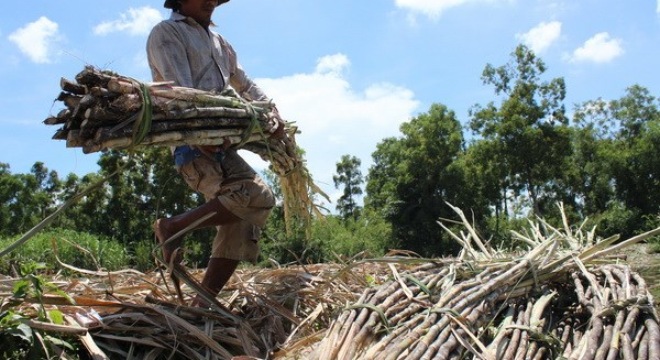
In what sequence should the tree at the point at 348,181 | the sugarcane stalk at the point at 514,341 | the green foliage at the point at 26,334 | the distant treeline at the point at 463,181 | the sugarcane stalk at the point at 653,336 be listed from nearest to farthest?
the sugarcane stalk at the point at 653,336 → the sugarcane stalk at the point at 514,341 → the green foliage at the point at 26,334 → the distant treeline at the point at 463,181 → the tree at the point at 348,181

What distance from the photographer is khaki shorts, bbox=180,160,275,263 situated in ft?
11.6

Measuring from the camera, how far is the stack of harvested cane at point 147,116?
2.77m

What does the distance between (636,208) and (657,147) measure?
3.43 metres

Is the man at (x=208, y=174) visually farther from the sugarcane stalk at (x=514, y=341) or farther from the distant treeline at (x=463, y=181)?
the distant treeline at (x=463, y=181)

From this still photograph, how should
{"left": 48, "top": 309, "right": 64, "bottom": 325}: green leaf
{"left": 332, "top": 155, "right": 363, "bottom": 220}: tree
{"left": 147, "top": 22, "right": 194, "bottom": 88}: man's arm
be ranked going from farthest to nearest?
{"left": 332, "top": 155, "right": 363, "bottom": 220}: tree, {"left": 147, "top": 22, "right": 194, "bottom": 88}: man's arm, {"left": 48, "top": 309, "right": 64, "bottom": 325}: green leaf

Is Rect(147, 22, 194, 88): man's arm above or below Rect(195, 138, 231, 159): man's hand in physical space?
above

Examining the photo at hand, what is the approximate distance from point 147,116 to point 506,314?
1.66m

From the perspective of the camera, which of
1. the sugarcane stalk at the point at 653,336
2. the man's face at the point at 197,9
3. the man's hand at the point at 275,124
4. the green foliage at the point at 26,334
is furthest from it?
Result: the man's face at the point at 197,9

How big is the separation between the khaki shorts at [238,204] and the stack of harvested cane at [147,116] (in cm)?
20

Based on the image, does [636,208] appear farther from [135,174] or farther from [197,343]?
[197,343]

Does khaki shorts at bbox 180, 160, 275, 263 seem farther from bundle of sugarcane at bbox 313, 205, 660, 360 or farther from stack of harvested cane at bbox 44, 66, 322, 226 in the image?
bundle of sugarcane at bbox 313, 205, 660, 360

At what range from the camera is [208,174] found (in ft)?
11.7

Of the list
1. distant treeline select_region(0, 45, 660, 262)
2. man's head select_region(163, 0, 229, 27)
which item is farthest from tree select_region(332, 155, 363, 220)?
man's head select_region(163, 0, 229, 27)

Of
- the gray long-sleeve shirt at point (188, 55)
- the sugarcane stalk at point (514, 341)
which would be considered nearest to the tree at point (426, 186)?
the gray long-sleeve shirt at point (188, 55)
